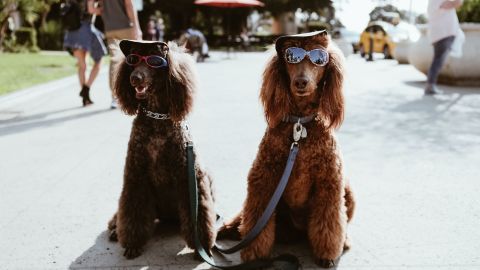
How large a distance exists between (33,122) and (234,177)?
3847mm

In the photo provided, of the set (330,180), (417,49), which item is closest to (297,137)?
(330,180)

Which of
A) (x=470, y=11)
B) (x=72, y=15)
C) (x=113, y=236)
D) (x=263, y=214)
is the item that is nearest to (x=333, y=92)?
(x=263, y=214)

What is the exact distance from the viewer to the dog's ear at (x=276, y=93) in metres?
2.75

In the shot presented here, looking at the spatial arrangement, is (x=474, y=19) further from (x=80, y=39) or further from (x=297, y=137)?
(x=297, y=137)

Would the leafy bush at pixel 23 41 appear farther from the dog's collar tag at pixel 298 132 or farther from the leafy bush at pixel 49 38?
the dog's collar tag at pixel 298 132

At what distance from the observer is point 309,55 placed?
2.62 m

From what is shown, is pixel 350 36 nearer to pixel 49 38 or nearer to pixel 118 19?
pixel 49 38

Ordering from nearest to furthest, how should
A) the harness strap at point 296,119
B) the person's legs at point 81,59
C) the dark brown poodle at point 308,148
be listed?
1. the dark brown poodle at point 308,148
2. the harness strap at point 296,119
3. the person's legs at point 81,59

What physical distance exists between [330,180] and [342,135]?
351 cm

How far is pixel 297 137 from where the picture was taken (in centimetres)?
272

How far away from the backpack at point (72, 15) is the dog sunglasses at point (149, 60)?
5.36 m

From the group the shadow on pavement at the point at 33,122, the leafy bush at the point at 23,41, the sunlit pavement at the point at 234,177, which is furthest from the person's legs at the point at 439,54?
the leafy bush at the point at 23,41

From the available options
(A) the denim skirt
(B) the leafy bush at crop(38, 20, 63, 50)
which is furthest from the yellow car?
(B) the leafy bush at crop(38, 20, 63, 50)

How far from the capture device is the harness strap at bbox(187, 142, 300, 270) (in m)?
2.69
